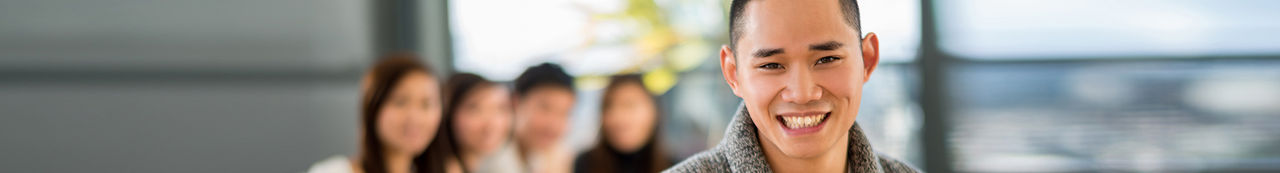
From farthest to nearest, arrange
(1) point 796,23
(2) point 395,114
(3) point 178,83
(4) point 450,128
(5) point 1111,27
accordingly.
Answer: (5) point 1111,27 < (3) point 178,83 < (4) point 450,128 < (2) point 395,114 < (1) point 796,23

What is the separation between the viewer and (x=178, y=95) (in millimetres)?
1958

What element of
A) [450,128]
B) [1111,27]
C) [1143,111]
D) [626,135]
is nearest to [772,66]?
[450,128]

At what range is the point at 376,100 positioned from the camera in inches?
34.1

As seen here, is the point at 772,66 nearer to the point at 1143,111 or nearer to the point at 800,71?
the point at 800,71

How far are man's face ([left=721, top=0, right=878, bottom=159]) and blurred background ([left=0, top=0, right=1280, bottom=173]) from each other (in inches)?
50.9

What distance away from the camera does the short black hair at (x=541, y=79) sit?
1256 mm

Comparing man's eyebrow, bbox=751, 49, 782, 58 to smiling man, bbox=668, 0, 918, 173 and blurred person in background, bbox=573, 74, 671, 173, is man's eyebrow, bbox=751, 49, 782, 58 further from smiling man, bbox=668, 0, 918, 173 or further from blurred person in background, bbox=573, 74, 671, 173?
blurred person in background, bbox=573, 74, 671, 173

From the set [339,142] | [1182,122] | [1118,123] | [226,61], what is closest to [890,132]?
[1118,123]

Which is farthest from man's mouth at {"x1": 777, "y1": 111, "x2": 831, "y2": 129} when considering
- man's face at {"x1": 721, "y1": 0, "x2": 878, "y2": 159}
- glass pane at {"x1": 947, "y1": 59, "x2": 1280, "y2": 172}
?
glass pane at {"x1": 947, "y1": 59, "x2": 1280, "y2": 172}

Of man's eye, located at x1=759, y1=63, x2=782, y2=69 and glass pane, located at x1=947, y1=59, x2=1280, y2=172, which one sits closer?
man's eye, located at x1=759, y1=63, x2=782, y2=69

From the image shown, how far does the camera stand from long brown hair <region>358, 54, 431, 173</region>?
866 millimetres

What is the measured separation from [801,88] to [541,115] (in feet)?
2.69

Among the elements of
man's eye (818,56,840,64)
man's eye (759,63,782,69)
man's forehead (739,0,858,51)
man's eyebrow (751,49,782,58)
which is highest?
man's forehead (739,0,858,51)

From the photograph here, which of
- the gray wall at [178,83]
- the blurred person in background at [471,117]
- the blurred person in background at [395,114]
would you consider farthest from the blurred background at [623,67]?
the blurred person in background at [395,114]
